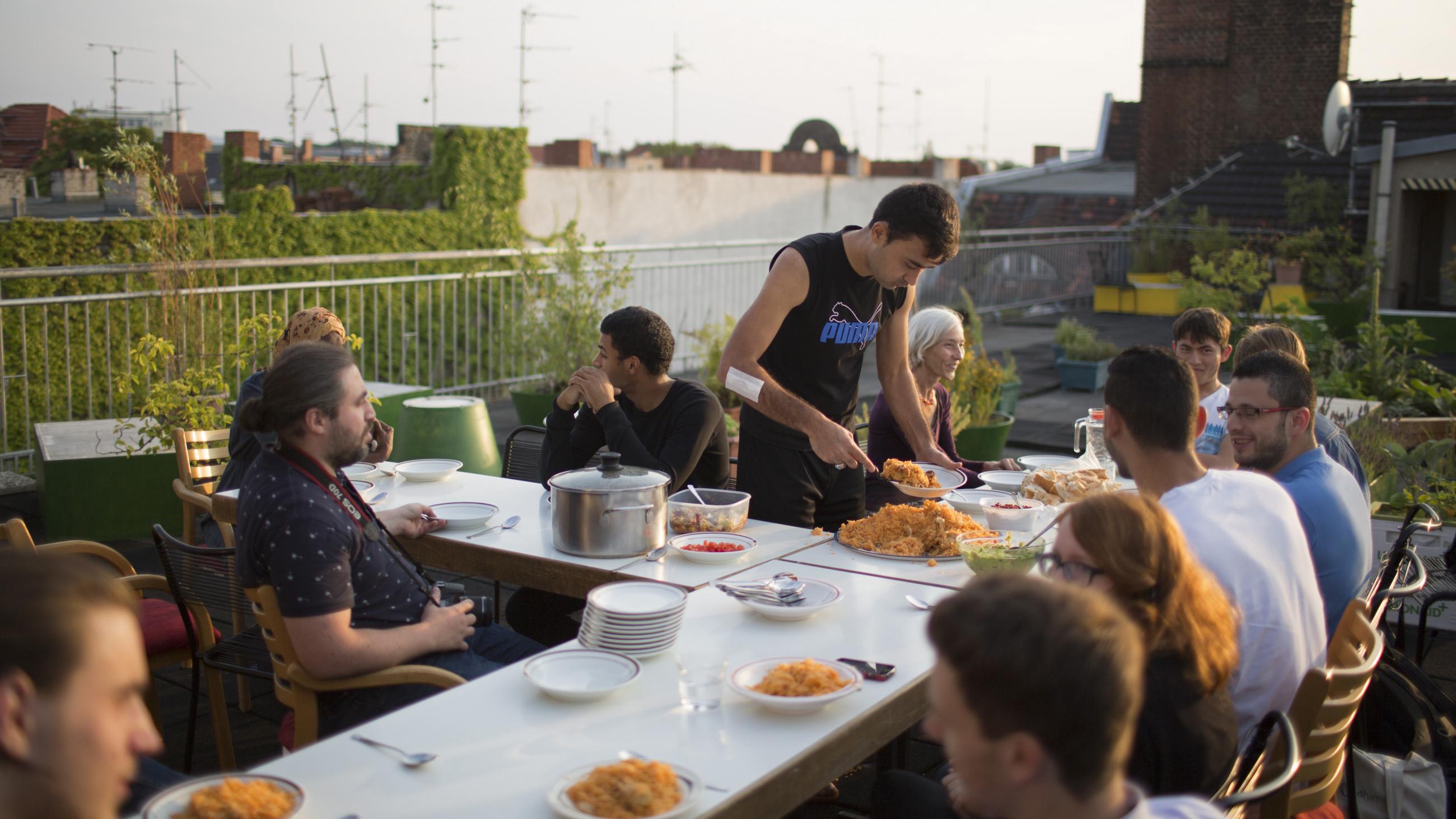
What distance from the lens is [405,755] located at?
80.1 inches

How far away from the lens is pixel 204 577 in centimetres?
327

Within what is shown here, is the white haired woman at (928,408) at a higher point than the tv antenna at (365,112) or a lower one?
lower

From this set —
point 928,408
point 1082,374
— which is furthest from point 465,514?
point 1082,374

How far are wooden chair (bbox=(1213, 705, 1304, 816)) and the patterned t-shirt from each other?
1900 mm

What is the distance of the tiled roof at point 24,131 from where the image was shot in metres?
16.2

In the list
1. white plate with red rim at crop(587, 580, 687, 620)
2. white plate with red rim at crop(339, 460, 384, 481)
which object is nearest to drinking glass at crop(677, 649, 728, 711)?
Answer: white plate with red rim at crop(587, 580, 687, 620)

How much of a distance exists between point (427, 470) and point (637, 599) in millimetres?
2027

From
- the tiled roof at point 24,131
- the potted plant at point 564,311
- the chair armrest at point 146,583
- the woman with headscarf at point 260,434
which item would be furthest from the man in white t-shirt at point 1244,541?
the tiled roof at point 24,131

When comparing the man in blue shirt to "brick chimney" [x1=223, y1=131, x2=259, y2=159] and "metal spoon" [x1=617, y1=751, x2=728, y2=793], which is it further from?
"brick chimney" [x1=223, y1=131, x2=259, y2=159]

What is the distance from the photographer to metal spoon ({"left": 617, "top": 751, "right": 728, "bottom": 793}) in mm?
1930

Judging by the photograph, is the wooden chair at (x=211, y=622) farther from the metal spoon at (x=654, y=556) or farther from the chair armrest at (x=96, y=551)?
the metal spoon at (x=654, y=556)

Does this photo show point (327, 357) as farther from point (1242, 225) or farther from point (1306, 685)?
point (1242, 225)

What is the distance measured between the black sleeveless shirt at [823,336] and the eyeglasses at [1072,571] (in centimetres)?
204

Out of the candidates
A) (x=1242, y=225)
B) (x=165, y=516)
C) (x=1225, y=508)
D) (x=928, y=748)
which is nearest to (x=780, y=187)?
(x=1242, y=225)
